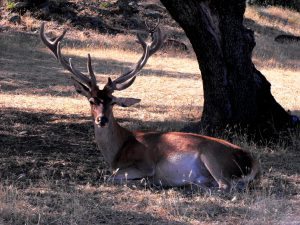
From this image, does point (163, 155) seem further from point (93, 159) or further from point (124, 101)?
point (93, 159)

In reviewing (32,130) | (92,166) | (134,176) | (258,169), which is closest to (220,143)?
(258,169)

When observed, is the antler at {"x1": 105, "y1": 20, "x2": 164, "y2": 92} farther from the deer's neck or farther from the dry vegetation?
the dry vegetation

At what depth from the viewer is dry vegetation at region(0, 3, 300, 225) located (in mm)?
6547

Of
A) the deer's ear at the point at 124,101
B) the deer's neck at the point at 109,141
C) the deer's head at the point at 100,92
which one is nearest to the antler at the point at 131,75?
the deer's head at the point at 100,92

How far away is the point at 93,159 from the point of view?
912cm

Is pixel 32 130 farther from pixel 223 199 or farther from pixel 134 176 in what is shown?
pixel 223 199

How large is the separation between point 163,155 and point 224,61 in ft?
8.44

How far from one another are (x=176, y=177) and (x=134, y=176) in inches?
20.3

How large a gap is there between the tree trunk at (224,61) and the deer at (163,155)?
175 centimetres

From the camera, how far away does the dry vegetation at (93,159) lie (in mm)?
6547

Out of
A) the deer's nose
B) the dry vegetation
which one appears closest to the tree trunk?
the dry vegetation

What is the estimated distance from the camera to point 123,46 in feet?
77.3

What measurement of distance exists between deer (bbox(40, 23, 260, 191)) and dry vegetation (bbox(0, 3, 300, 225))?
19cm

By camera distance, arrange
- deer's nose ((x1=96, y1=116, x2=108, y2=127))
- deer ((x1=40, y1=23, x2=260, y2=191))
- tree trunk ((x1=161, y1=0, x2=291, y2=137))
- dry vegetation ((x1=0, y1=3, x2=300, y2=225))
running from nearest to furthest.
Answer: dry vegetation ((x1=0, y1=3, x2=300, y2=225))
deer ((x1=40, y1=23, x2=260, y2=191))
deer's nose ((x1=96, y1=116, x2=108, y2=127))
tree trunk ((x1=161, y1=0, x2=291, y2=137))
